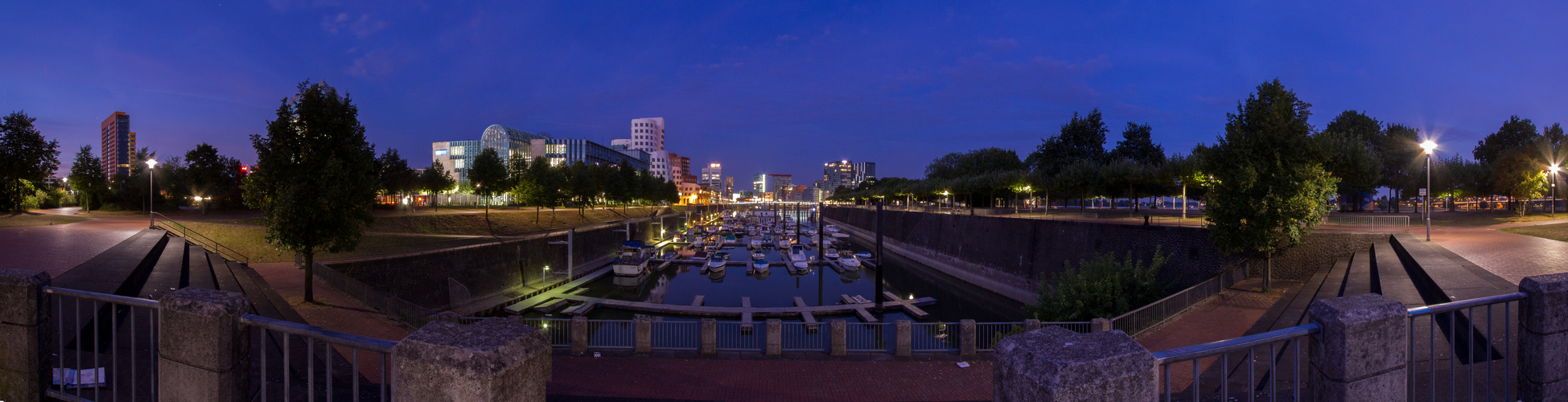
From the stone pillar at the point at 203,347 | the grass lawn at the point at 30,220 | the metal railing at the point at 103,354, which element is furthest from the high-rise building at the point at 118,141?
the stone pillar at the point at 203,347

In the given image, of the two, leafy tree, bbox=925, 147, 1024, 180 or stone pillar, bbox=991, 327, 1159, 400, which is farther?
leafy tree, bbox=925, 147, 1024, 180

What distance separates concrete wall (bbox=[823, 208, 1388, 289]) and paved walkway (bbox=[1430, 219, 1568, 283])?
268cm

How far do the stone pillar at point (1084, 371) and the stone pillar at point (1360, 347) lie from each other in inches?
58.6

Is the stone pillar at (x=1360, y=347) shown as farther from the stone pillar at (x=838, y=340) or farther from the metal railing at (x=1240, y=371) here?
the stone pillar at (x=838, y=340)

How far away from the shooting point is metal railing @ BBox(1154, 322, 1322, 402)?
272 centimetres

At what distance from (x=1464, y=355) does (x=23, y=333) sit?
16.5 m

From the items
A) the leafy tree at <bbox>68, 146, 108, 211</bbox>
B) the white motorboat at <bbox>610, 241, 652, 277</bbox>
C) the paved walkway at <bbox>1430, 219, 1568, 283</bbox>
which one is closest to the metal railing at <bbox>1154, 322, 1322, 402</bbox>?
the paved walkway at <bbox>1430, 219, 1568, 283</bbox>

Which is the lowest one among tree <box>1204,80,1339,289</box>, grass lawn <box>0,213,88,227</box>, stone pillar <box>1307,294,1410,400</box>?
grass lawn <box>0,213,88,227</box>

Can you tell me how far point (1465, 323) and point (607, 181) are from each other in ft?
252

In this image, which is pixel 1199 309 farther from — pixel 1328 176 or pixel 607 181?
pixel 607 181

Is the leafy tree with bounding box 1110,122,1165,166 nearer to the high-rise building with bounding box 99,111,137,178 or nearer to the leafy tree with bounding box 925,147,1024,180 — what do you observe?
the leafy tree with bounding box 925,147,1024,180

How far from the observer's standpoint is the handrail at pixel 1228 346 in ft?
8.61

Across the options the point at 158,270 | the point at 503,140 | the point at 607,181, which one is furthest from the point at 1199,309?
the point at 503,140

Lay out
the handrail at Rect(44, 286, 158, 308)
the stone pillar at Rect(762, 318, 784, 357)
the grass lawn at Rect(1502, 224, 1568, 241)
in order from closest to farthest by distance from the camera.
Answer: the handrail at Rect(44, 286, 158, 308), the stone pillar at Rect(762, 318, 784, 357), the grass lawn at Rect(1502, 224, 1568, 241)
